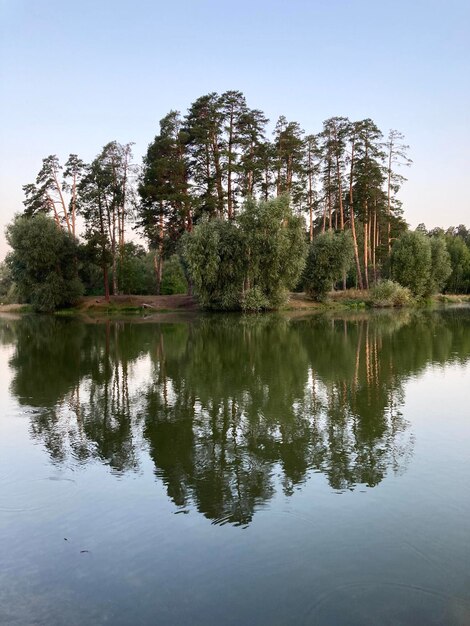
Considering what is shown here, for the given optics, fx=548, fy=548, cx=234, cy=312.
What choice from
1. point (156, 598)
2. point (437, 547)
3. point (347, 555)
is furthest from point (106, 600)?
point (437, 547)

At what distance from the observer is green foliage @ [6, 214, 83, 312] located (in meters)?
51.7

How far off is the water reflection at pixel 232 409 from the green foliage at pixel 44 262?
28502mm

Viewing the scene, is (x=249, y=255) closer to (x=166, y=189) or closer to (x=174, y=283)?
(x=166, y=189)

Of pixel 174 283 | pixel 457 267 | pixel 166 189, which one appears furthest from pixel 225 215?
pixel 457 267

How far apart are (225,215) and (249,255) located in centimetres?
983

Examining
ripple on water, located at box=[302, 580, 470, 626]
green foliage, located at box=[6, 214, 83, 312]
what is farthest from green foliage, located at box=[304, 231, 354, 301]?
ripple on water, located at box=[302, 580, 470, 626]

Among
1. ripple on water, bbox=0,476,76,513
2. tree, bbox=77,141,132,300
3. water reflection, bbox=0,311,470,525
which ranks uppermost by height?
tree, bbox=77,141,132,300

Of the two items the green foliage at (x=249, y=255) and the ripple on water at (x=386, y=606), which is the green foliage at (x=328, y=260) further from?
the ripple on water at (x=386, y=606)

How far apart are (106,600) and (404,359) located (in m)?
15.4

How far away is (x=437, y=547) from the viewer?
5613 millimetres

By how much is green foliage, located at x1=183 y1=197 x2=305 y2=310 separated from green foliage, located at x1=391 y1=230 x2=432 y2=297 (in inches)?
601

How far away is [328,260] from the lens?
51.8 meters

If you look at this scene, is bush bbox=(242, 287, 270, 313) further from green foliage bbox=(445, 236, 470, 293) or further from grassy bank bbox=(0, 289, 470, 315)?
green foliage bbox=(445, 236, 470, 293)

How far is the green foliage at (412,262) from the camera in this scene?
56.8 m
